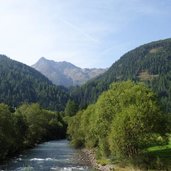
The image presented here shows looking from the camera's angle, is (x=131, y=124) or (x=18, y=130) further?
(x=18, y=130)

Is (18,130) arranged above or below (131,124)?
above

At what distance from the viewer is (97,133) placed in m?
83.4

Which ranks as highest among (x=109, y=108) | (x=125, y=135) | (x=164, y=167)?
(x=109, y=108)

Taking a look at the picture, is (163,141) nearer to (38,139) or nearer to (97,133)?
(97,133)

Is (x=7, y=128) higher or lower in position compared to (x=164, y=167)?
higher

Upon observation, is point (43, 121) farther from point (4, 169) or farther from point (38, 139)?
point (4, 169)

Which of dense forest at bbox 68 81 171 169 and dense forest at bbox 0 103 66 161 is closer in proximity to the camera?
dense forest at bbox 68 81 171 169

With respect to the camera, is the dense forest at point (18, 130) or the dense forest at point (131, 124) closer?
the dense forest at point (131, 124)

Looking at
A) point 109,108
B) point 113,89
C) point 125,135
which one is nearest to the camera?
point 125,135

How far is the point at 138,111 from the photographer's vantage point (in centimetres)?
6981

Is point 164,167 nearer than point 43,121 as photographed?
Yes

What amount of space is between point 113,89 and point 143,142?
65.2 ft

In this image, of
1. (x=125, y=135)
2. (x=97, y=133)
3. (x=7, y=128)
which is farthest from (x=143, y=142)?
(x=7, y=128)

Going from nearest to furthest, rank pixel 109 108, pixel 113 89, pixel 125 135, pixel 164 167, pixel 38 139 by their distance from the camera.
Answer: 1. pixel 164 167
2. pixel 125 135
3. pixel 109 108
4. pixel 113 89
5. pixel 38 139
